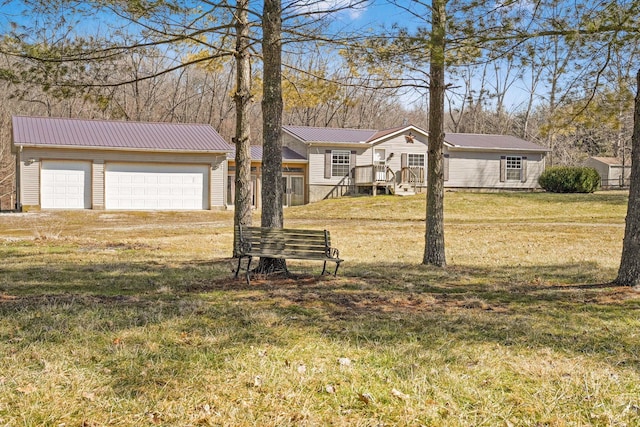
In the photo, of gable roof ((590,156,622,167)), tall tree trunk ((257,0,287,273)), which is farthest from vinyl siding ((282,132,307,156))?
gable roof ((590,156,622,167))

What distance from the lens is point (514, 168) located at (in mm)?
35156

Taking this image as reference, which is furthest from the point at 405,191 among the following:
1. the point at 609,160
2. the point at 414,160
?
the point at 609,160

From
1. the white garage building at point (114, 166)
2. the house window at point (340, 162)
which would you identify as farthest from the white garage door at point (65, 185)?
the house window at point (340, 162)

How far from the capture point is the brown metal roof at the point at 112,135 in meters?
26.1

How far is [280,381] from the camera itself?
392 centimetres

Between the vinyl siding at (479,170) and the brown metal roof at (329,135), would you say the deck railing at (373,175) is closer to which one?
the brown metal roof at (329,135)

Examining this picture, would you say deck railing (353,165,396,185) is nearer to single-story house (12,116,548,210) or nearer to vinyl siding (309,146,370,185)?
single-story house (12,116,548,210)

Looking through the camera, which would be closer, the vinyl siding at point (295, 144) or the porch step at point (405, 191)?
the porch step at point (405, 191)

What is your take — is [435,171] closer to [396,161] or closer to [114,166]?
[114,166]

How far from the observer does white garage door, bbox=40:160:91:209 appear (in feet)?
84.8

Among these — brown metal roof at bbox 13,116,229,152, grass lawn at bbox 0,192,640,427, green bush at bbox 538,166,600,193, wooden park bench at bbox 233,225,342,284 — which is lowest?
grass lawn at bbox 0,192,640,427

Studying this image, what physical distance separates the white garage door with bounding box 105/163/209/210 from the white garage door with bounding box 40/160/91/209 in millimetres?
938

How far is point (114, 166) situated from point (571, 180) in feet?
76.9

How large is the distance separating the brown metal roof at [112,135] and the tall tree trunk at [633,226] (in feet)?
73.3
